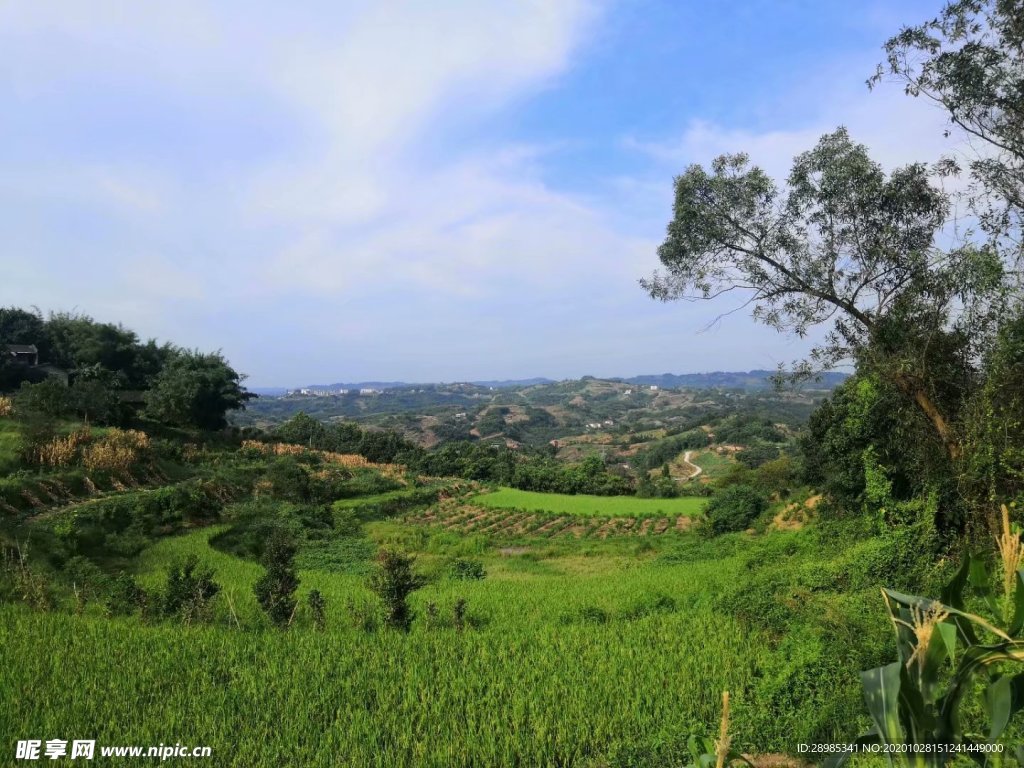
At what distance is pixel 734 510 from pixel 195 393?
31.5m

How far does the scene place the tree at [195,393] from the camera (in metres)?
33.7

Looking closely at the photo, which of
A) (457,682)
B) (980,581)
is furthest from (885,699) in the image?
(457,682)

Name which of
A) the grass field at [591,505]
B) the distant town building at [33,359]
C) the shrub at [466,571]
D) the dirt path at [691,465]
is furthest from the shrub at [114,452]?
the dirt path at [691,465]

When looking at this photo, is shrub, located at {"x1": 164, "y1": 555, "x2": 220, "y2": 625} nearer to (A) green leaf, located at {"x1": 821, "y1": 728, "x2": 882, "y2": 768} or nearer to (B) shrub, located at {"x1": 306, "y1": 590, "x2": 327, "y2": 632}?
(B) shrub, located at {"x1": 306, "y1": 590, "x2": 327, "y2": 632}

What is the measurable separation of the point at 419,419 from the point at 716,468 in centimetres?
7965

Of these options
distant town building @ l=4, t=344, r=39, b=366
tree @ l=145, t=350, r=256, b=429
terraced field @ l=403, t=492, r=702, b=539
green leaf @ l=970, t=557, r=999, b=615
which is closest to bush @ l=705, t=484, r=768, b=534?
terraced field @ l=403, t=492, r=702, b=539

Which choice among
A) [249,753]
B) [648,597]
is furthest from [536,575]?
[249,753]

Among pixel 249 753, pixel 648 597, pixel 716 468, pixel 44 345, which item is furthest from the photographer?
pixel 716 468

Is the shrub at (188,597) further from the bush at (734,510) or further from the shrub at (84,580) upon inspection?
the bush at (734,510)

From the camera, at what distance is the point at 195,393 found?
34.2m

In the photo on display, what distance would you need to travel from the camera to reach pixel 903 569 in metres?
9.19

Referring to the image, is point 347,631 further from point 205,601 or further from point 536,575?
point 536,575

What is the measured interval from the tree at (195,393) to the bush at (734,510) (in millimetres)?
30700

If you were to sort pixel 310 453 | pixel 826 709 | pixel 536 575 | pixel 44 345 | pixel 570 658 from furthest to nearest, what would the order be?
1. pixel 44 345
2. pixel 310 453
3. pixel 536 575
4. pixel 570 658
5. pixel 826 709
